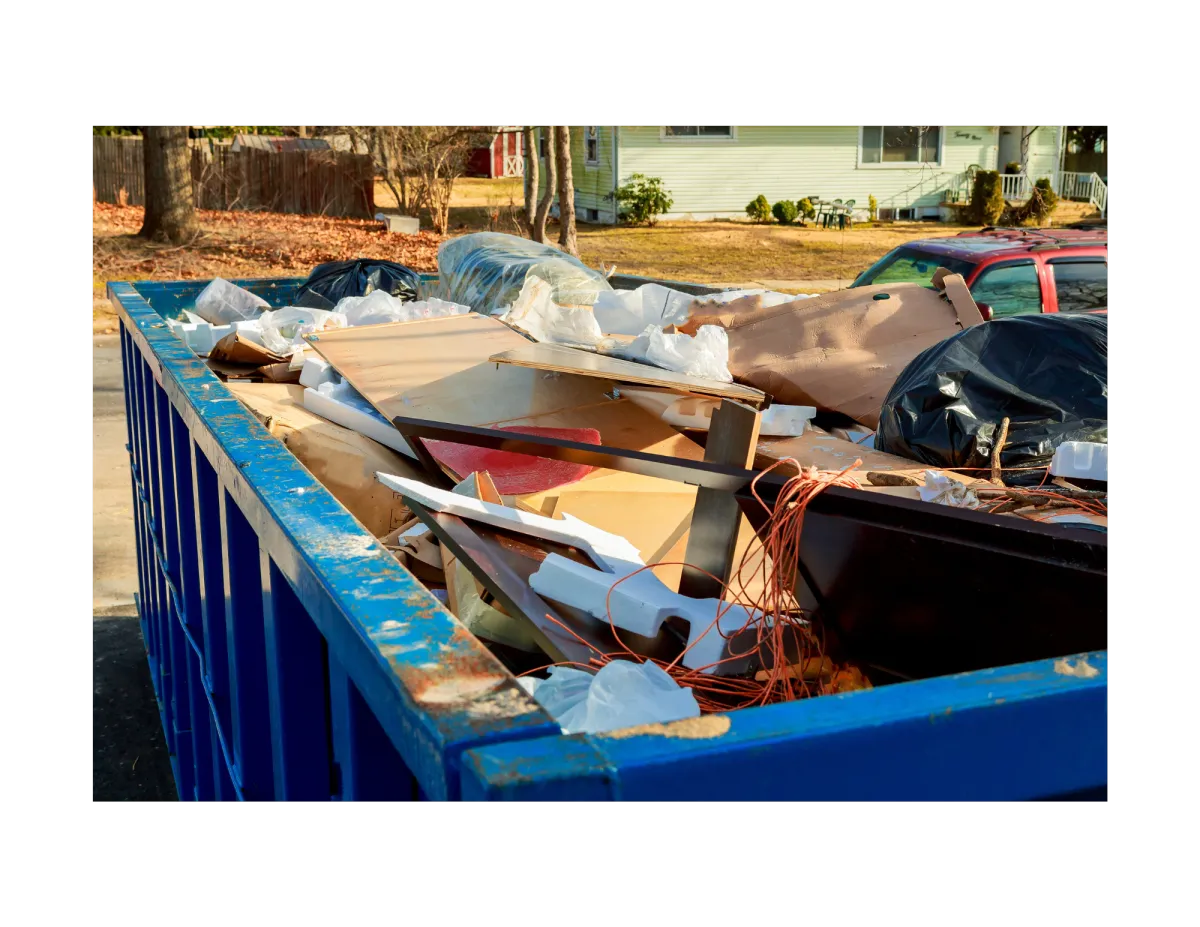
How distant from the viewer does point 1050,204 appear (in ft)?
76.3

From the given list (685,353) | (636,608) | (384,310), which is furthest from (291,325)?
(636,608)

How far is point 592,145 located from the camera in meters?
24.1

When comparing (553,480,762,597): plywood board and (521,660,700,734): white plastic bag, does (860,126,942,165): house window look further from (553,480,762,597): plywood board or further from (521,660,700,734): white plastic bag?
(521,660,700,734): white plastic bag

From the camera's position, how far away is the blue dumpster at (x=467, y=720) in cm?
92

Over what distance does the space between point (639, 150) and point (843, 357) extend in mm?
19687

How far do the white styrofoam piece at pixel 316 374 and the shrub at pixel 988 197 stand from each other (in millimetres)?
21715

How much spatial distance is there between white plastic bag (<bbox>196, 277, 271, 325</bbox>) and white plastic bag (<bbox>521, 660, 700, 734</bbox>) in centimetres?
422

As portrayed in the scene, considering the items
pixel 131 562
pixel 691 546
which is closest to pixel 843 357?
pixel 691 546

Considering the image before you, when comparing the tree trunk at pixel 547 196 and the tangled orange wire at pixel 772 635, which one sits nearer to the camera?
the tangled orange wire at pixel 772 635

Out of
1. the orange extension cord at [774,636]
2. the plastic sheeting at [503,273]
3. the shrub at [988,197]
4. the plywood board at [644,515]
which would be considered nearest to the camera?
the orange extension cord at [774,636]

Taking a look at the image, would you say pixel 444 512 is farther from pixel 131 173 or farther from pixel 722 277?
pixel 131 173

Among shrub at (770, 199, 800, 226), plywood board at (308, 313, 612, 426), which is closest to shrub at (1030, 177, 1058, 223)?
shrub at (770, 199, 800, 226)

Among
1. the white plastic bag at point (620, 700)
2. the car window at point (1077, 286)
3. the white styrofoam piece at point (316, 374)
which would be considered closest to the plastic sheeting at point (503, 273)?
the white styrofoam piece at point (316, 374)

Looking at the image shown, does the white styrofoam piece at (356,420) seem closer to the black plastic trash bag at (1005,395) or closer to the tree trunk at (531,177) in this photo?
the black plastic trash bag at (1005,395)
